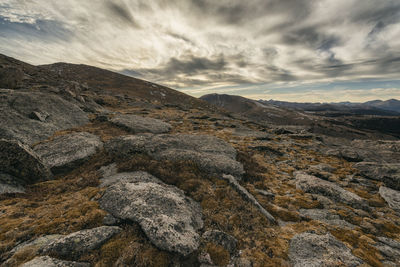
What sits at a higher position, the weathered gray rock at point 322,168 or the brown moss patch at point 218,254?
the brown moss patch at point 218,254

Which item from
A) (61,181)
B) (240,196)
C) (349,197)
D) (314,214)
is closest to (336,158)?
(349,197)

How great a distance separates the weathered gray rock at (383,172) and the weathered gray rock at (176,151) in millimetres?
13816

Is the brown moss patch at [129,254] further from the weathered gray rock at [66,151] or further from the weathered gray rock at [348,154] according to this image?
the weathered gray rock at [348,154]

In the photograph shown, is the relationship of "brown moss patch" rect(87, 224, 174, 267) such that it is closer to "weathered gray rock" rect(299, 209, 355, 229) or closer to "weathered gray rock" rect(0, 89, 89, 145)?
"weathered gray rock" rect(299, 209, 355, 229)

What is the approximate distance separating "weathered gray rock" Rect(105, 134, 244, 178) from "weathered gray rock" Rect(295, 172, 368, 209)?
5.74 metres

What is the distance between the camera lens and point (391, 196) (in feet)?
43.1

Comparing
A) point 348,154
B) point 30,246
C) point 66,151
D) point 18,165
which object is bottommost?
point 348,154

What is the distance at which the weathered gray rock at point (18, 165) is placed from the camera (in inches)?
410

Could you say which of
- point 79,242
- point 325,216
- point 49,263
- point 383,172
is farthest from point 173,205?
point 383,172

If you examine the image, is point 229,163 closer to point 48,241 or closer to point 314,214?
point 314,214

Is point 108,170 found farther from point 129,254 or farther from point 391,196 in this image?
point 391,196

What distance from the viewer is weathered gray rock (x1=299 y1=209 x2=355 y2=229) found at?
10219mm

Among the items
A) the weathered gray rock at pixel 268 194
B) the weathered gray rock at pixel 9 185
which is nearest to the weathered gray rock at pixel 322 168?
the weathered gray rock at pixel 268 194

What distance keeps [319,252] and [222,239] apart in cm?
462
